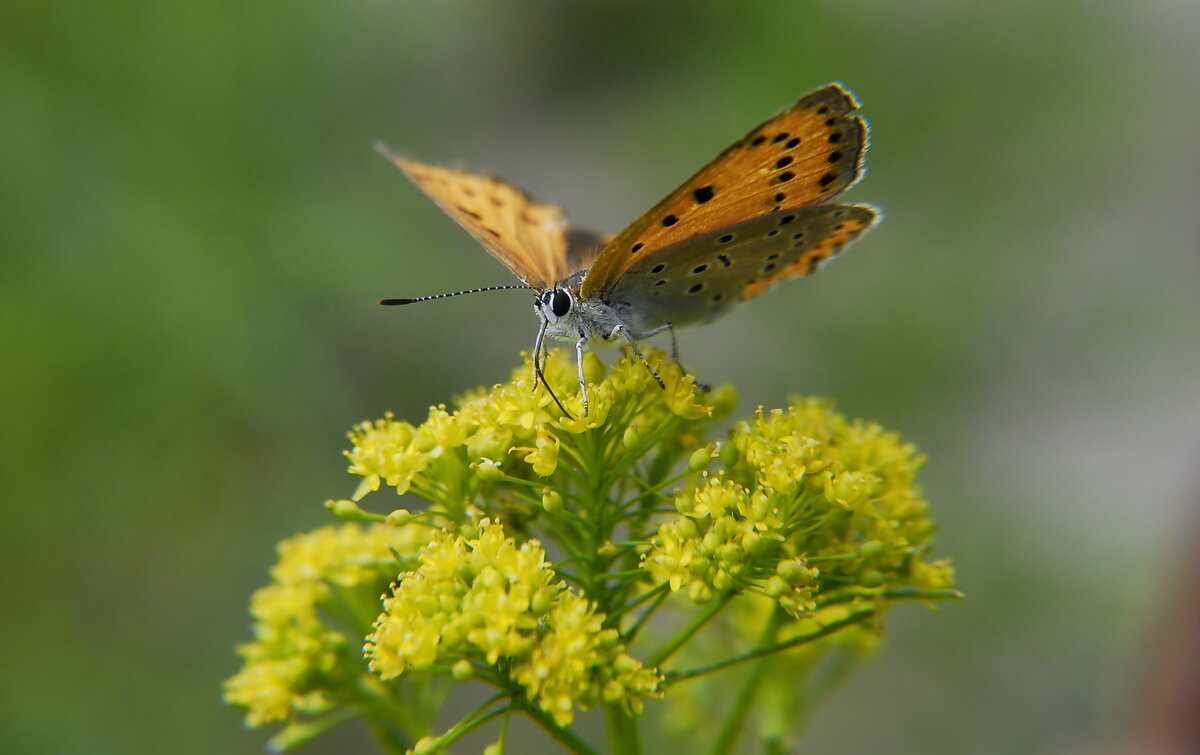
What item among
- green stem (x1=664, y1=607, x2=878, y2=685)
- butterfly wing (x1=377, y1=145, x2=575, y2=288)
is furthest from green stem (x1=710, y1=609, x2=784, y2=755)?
butterfly wing (x1=377, y1=145, x2=575, y2=288)

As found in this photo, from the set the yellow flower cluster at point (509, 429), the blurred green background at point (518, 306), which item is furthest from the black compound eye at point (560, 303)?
the blurred green background at point (518, 306)

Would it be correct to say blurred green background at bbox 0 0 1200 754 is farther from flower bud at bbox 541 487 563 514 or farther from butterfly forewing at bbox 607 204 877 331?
flower bud at bbox 541 487 563 514

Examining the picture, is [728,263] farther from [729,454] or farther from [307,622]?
[307,622]

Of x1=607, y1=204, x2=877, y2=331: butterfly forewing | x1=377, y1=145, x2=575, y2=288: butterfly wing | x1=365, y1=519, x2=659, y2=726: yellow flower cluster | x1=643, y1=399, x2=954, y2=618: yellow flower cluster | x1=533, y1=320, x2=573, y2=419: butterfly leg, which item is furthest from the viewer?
x1=377, y1=145, x2=575, y2=288: butterfly wing

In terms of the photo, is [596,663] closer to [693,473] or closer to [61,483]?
[693,473]

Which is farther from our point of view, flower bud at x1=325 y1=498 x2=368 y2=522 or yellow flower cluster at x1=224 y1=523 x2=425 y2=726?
yellow flower cluster at x1=224 y1=523 x2=425 y2=726

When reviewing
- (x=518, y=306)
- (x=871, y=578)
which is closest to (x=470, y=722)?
(x=871, y=578)

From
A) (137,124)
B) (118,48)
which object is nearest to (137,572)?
(137,124)
